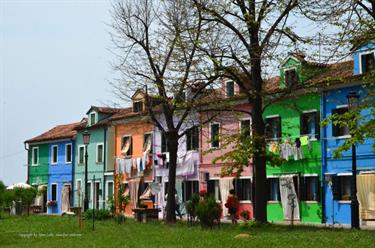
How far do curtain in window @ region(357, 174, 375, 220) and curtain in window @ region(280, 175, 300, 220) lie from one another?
399cm

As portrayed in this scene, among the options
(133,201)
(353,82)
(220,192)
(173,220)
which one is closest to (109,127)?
(133,201)

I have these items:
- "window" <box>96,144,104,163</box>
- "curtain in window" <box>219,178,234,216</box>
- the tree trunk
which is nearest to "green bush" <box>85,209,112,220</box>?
the tree trunk

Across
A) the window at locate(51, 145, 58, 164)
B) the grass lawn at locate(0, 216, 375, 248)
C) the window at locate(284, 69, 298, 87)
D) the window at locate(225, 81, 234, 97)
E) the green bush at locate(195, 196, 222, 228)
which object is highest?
the window at locate(225, 81, 234, 97)

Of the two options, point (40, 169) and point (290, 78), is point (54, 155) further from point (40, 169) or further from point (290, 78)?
point (290, 78)

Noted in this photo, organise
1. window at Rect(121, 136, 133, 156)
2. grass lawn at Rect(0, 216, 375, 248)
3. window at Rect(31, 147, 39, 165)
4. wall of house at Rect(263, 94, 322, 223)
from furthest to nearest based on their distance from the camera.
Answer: window at Rect(31, 147, 39, 165) < window at Rect(121, 136, 133, 156) < wall of house at Rect(263, 94, 322, 223) < grass lawn at Rect(0, 216, 375, 248)

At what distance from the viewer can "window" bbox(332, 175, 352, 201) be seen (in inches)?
1321

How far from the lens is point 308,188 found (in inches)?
1401

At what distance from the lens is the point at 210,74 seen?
28.1m

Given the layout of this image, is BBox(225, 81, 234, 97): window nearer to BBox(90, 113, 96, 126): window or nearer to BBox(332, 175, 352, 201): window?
BBox(332, 175, 352, 201): window

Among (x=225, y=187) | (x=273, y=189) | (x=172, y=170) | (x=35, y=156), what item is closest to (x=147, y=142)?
(x=225, y=187)

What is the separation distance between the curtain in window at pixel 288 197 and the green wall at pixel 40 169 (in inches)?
1187

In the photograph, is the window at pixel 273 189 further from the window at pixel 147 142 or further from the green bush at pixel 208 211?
the window at pixel 147 142

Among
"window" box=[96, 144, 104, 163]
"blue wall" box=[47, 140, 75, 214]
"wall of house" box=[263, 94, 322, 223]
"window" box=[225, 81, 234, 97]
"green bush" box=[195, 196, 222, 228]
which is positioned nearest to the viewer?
"green bush" box=[195, 196, 222, 228]

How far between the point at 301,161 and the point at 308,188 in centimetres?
145
